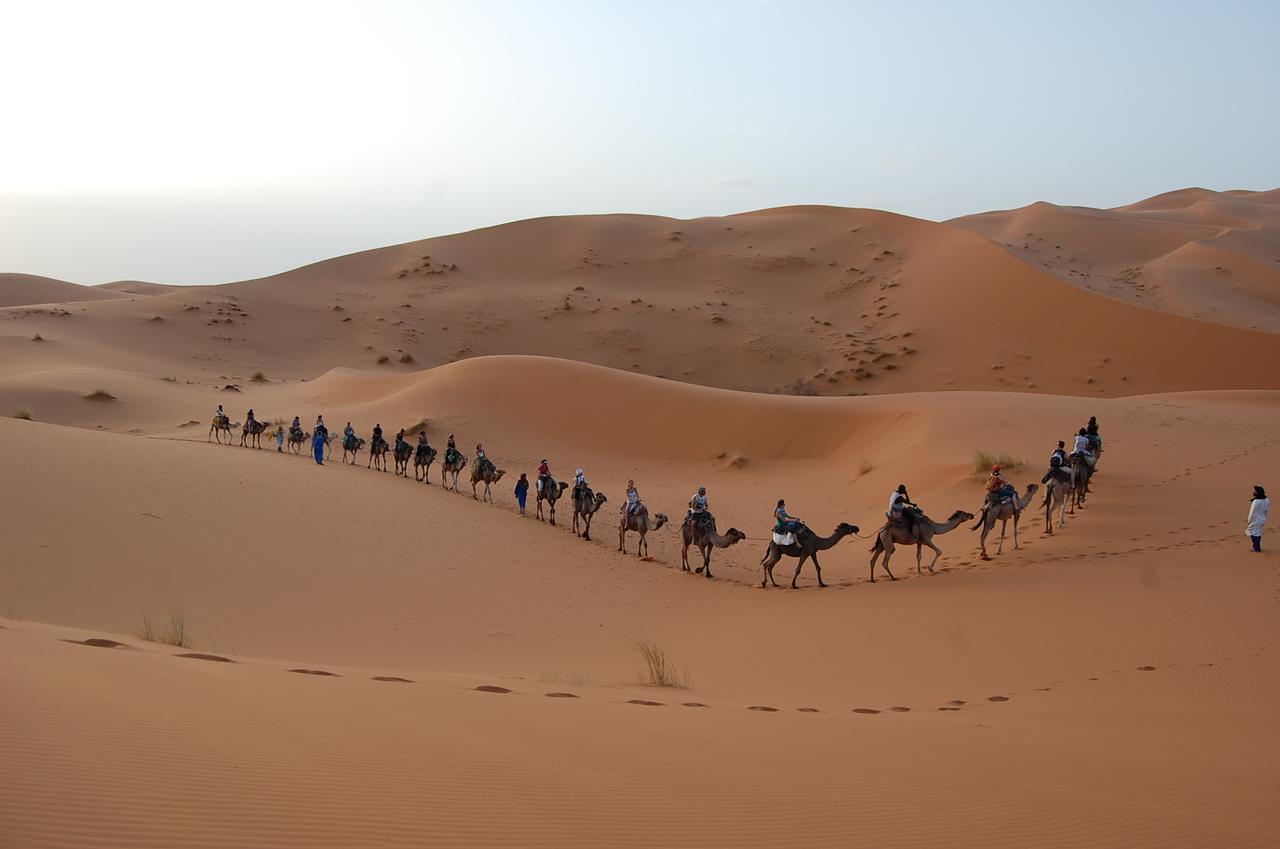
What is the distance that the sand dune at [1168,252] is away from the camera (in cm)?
6031

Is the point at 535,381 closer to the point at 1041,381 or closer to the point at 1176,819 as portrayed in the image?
the point at 1041,381

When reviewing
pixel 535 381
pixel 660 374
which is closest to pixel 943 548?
pixel 535 381

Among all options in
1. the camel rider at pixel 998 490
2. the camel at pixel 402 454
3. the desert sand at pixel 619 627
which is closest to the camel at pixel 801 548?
the desert sand at pixel 619 627

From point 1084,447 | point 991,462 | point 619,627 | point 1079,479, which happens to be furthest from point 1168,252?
point 619,627

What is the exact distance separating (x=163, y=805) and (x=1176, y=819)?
19.4ft

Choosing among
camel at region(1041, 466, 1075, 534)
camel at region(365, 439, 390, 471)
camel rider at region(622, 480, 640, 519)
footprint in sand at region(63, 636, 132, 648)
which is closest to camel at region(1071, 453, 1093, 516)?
camel at region(1041, 466, 1075, 534)

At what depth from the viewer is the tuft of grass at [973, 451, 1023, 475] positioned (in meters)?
23.0

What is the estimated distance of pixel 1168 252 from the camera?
76.1 meters

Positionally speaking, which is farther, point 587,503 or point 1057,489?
point 587,503

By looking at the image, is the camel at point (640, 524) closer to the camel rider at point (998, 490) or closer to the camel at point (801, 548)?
the camel at point (801, 548)

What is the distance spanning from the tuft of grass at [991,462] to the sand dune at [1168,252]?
38941 mm

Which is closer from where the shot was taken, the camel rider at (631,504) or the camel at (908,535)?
the camel at (908,535)

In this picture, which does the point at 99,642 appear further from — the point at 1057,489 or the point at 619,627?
the point at 1057,489

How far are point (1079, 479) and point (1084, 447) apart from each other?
683 millimetres
